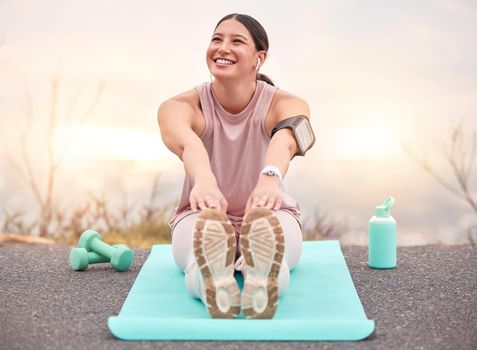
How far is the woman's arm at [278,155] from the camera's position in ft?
8.91

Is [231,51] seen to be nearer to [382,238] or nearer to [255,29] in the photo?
[255,29]

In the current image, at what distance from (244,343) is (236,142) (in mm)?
958

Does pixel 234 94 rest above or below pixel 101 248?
above

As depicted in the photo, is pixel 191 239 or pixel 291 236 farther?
pixel 291 236

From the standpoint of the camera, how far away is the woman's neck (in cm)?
322

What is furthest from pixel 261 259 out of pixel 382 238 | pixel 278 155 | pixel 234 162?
pixel 382 238

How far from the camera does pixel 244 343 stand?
2.57 m

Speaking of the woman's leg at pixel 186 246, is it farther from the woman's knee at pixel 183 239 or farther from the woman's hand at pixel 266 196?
the woman's hand at pixel 266 196

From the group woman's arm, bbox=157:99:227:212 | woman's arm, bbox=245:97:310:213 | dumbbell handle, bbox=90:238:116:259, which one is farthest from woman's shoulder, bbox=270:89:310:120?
dumbbell handle, bbox=90:238:116:259

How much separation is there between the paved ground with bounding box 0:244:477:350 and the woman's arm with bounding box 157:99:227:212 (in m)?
0.47

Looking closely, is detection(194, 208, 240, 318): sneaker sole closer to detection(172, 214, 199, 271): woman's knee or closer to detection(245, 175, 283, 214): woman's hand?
detection(245, 175, 283, 214): woman's hand

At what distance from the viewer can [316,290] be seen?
3.16 m

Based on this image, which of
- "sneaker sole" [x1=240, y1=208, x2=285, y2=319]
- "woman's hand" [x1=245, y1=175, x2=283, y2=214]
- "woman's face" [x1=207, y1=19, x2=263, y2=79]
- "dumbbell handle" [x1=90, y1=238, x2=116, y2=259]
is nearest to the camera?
"sneaker sole" [x1=240, y1=208, x2=285, y2=319]

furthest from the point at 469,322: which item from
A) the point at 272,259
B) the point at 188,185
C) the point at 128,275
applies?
the point at 128,275
